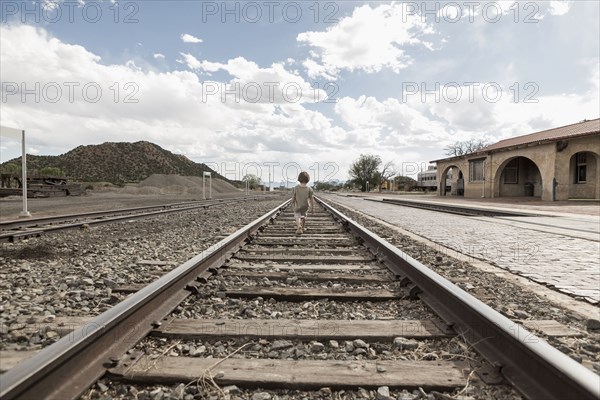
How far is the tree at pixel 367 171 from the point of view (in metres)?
94.2

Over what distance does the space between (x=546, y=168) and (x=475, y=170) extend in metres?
8.62

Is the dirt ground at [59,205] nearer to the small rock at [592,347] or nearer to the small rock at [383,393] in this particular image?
the small rock at [383,393]

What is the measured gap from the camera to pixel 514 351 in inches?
73.0

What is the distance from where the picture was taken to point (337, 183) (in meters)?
159

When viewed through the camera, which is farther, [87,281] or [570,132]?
[570,132]

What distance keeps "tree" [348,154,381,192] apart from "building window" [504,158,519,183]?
62137mm

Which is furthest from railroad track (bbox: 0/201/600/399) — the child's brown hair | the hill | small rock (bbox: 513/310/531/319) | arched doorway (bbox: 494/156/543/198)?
the hill

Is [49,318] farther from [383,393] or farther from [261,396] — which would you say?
[383,393]

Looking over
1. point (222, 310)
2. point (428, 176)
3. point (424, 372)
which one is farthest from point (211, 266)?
point (428, 176)

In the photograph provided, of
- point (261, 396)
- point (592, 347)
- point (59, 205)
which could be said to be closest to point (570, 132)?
point (592, 347)

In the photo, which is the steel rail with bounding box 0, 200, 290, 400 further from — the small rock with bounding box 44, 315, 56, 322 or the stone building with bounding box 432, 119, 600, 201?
the stone building with bounding box 432, 119, 600, 201

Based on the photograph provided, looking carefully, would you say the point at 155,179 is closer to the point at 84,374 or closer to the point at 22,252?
the point at 22,252

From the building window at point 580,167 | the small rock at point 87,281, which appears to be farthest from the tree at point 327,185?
the small rock at point 87,281

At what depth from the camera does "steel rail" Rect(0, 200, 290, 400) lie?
1453 mm
